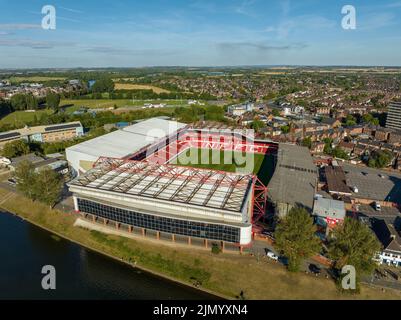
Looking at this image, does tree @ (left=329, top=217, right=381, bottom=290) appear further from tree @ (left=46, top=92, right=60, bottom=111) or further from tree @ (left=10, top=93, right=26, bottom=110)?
tree @ (left=10, top=93, right=26, bottom=110)

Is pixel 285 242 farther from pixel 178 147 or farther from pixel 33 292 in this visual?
pixel 178 147

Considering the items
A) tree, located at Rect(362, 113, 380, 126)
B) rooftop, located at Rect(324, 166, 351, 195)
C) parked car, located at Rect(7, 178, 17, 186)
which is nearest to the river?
parked car, located at Rect(7, 178, 17, 186)

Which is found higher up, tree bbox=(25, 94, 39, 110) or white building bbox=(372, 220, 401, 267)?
tree bbox=(25, 94, 39, 110)

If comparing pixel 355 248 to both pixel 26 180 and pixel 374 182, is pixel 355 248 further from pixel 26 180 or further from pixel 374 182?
pixel 26 180

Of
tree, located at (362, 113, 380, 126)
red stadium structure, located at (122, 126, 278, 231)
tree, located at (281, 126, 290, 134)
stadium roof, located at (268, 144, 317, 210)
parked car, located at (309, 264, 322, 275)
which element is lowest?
parked car, located at (309, 264, 322, 275)

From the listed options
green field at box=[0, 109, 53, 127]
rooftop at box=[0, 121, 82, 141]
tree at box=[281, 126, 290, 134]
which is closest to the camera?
rooftop at box=[0, 121, 82, 141]

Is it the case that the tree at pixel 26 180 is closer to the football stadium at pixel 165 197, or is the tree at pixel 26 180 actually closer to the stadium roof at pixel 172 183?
the football stadium at pixel 165 197

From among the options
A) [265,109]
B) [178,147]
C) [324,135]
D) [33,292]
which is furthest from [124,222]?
[265,109]
